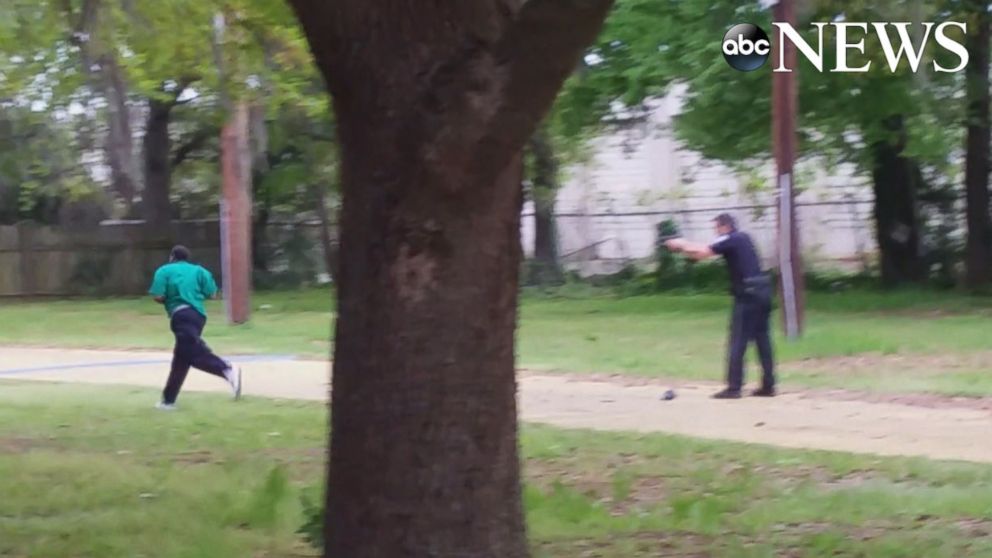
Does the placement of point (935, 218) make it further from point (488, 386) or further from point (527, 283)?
point (488, 386)

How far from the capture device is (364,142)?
19.0ft

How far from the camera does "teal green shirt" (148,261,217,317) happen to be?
560 inches

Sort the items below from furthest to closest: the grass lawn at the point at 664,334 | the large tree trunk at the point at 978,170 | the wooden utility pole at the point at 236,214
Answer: the large tree trunk at the point at 978,170, the wooden utility pole at the point at 236,214, the grass lawn at the point at 664,334

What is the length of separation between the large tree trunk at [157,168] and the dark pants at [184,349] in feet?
69.1

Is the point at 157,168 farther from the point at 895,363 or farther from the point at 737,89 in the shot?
the point at 895,363

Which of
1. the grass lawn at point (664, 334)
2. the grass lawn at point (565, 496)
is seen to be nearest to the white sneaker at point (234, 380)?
the grass lawn at point (565, 496)

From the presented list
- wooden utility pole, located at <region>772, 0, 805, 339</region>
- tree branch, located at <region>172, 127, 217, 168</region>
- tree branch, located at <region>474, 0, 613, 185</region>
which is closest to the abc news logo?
wooden utility pole, located at <region>772, 0, 805, 339</region>

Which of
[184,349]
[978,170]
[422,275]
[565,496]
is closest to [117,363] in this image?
[184,349]

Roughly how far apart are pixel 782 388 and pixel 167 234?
25288mm

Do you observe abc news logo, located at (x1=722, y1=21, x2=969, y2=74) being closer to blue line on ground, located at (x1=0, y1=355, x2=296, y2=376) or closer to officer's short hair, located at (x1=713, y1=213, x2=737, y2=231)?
officer's short hair, located at (x1=713, y1=213, x2=737, y2=231)

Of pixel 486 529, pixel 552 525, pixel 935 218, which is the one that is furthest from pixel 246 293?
pixel 486 529

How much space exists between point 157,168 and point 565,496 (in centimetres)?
2941

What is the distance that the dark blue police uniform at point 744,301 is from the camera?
14156 mm

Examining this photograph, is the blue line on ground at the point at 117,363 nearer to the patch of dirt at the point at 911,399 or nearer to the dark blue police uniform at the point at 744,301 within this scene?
the dark blue police uniform at the point at 744,301
